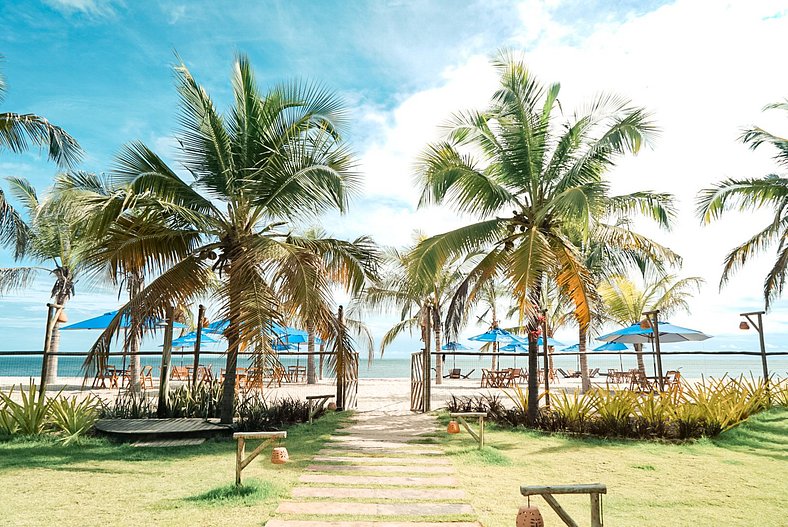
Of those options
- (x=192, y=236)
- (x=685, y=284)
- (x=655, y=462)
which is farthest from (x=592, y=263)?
(x=192, y=236)

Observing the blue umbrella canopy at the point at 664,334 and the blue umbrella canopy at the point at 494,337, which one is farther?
the blue umbrella canopy at the point at 494,337

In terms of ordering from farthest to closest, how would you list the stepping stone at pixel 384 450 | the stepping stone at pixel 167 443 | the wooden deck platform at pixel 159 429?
1. the wooden deck platform at pixel 159 429
2. the stepping stone at pixel 167 443
3. the stepping stone at pixel 384 450

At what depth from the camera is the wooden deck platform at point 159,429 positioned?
28.1 feet

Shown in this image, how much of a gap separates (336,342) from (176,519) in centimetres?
493

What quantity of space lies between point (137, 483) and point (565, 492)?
16.0ft

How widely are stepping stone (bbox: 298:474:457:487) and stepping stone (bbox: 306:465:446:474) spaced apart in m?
0.26

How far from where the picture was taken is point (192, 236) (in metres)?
9.54

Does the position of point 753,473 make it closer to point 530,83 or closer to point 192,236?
point 530,83

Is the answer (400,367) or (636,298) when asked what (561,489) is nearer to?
(636,298)

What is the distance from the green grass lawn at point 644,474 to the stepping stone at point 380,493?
0.27 m

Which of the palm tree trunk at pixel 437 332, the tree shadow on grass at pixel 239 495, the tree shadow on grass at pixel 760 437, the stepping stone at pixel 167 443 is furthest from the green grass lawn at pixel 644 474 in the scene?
the palm tree trunk at pixel 437 332

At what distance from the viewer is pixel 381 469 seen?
266 inches

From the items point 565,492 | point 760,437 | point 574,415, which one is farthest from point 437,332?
point 565,492

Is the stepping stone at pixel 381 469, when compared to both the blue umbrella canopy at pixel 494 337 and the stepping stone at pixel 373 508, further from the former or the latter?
the blue umbrella canopy at pixel 494 337
